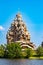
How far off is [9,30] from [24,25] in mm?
5304

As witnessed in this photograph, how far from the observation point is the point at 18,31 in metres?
126

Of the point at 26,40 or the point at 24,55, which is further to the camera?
the point at 26,40

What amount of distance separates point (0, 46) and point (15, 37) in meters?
26.7

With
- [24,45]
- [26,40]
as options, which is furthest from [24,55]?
[26,40]

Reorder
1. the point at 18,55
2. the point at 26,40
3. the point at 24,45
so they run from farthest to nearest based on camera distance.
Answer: the point at 26,40
the point at 24,45
the point at 18,55

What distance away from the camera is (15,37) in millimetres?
126500

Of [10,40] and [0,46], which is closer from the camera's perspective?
[0,46]

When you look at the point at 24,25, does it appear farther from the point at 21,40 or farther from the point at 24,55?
the point at 24,55

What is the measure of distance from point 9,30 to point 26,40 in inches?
267

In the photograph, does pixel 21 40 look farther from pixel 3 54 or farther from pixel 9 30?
pixel 3 54

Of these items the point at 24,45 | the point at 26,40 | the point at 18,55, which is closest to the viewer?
the point at 18,55

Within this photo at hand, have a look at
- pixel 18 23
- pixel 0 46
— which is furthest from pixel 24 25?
pixel 0 46

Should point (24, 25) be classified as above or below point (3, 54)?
above

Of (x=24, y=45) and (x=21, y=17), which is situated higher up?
(x=21, y=17)
